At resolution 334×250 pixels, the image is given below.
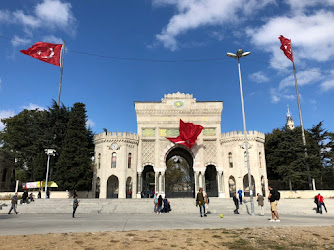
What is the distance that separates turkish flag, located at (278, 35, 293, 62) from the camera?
34594 mm

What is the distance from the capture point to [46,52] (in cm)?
3281

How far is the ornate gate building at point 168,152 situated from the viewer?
32.0 metres

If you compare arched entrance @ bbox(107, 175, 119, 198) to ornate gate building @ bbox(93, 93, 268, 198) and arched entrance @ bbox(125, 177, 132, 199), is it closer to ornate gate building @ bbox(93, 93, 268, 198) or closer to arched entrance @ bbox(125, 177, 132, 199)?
ornate gate building @ bbox(93, 93, 268, 198)

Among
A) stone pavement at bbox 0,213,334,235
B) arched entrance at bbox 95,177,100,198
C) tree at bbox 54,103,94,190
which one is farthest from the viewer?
arched entrance at bbox 95,177,100,198

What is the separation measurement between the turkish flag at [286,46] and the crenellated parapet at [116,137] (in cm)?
2351

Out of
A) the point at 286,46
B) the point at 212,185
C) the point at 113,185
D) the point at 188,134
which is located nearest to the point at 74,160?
the point at 113,185

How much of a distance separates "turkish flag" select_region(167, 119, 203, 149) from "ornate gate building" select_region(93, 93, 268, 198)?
3.99ft

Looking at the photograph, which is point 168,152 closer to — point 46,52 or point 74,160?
point 74,160

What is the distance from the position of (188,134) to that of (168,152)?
389 centimetres

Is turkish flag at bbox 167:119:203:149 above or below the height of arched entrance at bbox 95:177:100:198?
above

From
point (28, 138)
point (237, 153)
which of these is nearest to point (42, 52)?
point (28, 138)

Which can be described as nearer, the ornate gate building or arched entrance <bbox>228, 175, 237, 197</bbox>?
the ornate gate building

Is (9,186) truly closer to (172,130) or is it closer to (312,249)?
(172,130)

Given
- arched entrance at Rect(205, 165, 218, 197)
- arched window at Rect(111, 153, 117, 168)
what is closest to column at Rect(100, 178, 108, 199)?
arched window at Rect(111, 153, 117, 168)
